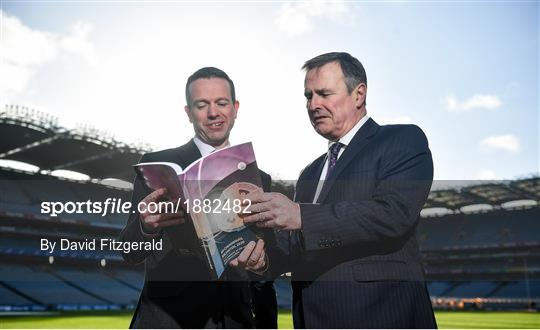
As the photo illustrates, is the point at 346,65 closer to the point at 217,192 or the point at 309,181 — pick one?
the point at 309,181

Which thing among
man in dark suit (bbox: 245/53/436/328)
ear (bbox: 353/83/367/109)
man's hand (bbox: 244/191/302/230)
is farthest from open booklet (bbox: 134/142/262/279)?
ear (bbox: 353/83/367/109)

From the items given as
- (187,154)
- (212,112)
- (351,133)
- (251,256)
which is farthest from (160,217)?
(351,133)

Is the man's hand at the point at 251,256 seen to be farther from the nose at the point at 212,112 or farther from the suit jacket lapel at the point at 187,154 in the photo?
the nose at the point at 212,112

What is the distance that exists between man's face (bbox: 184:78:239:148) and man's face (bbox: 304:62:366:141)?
72 centimetres

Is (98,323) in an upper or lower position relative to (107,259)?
lower

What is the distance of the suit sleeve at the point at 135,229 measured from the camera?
9.74 feet

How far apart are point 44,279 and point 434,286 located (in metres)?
28.7

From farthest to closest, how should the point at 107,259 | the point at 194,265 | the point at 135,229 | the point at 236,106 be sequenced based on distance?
1. the point at 107,259
2. the point at 236,106
3. the point at 194,265
4. the point at 135,229

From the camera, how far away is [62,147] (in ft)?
79.9

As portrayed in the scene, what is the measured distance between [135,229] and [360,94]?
159 cm

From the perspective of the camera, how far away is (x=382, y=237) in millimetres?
2359

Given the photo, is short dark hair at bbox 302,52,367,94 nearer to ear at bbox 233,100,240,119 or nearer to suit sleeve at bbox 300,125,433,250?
suit sleeve at bbox 300,125,433,250

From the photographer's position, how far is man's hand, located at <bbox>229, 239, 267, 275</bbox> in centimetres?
268

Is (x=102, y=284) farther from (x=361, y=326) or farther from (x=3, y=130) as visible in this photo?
(x=361, y=326)
